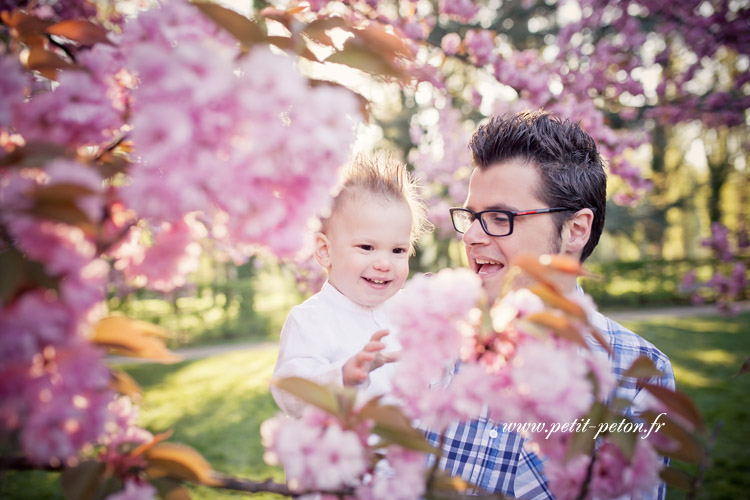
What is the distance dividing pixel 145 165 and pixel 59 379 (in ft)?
1.05

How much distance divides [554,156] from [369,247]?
3.27 feet

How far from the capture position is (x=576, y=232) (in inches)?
84.4

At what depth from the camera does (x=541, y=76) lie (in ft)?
10.8

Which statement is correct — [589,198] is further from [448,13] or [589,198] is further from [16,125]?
[448,13]

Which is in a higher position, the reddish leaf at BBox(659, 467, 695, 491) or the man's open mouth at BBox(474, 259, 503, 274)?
the man's open mouth at BBox(474, 259, 503, 274)

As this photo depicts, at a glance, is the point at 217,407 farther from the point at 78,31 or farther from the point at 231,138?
the point at 231,138

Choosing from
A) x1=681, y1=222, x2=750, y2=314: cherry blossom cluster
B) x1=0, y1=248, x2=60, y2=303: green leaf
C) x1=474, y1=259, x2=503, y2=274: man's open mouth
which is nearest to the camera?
x1=0, y1=248, x2=60, y2=303: green leaf

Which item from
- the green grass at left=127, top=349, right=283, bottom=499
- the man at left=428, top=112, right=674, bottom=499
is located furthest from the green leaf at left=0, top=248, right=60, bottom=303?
the green grass at left=127, top=349, right=283, bottom=499

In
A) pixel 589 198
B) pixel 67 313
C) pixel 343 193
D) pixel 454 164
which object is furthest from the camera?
pixel 454 164

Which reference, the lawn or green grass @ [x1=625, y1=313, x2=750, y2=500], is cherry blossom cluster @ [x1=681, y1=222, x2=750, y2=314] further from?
the lawn

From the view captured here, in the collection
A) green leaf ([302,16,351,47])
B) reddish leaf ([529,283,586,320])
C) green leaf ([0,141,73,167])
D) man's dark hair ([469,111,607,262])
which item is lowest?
reddish leaf ([529,283,586,320])

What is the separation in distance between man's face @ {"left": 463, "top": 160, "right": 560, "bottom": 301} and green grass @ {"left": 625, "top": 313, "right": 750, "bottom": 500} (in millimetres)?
881

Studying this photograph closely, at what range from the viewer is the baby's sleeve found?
1390 mm

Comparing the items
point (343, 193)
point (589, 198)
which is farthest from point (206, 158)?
point (589, 198)
